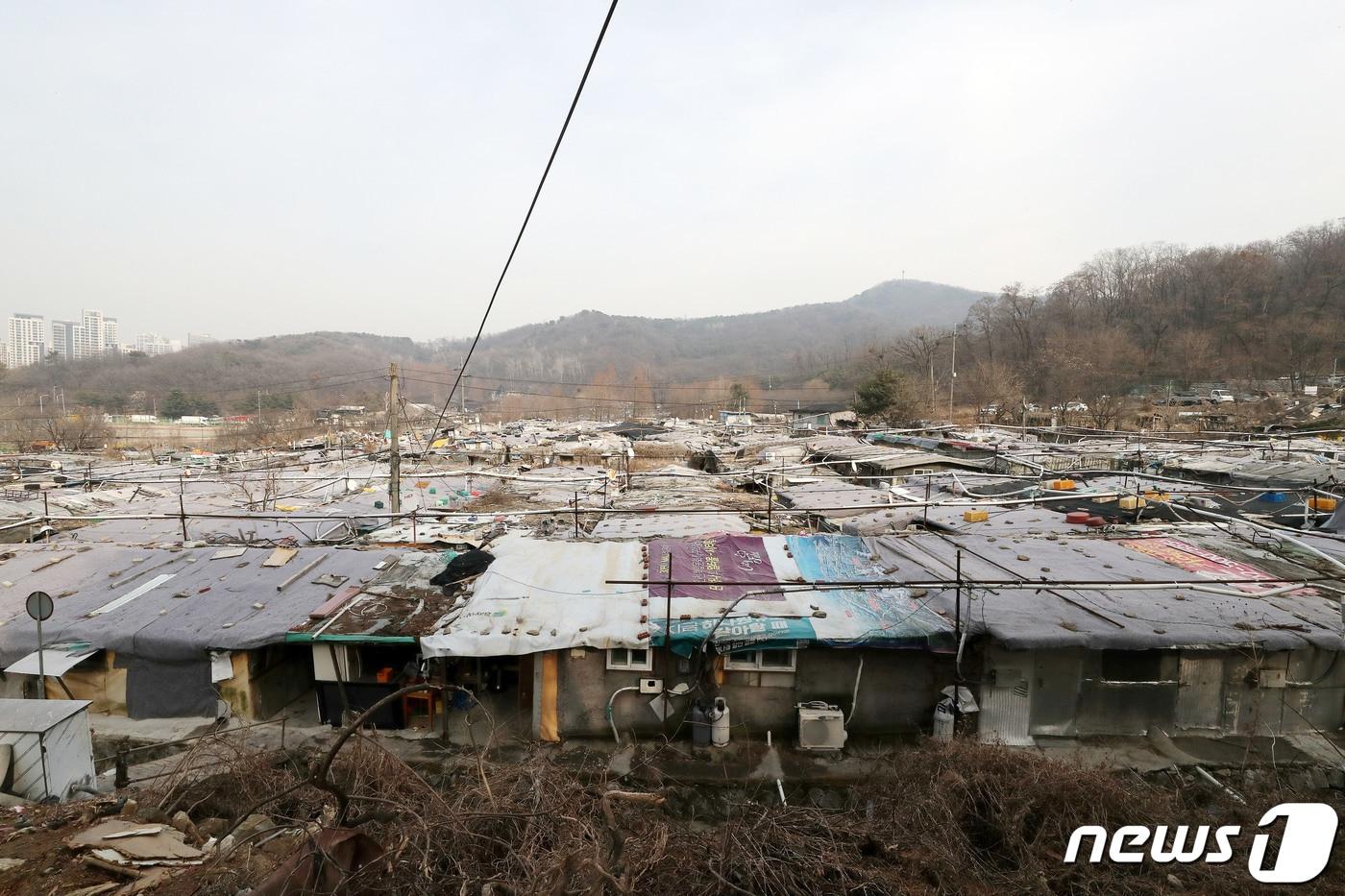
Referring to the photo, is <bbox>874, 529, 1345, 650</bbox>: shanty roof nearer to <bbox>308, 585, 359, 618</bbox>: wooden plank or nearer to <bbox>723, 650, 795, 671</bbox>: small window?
<bbox>723, 650, 795, 671</bbox>: small window

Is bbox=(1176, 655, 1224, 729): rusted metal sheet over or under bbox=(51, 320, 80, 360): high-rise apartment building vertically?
under

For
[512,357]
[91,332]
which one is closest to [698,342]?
[512,357]

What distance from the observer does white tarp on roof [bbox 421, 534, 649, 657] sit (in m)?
7.62

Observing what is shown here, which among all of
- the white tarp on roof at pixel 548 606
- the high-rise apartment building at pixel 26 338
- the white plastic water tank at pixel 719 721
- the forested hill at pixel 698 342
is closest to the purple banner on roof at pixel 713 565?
the white tarp on roof at pixel 548 606

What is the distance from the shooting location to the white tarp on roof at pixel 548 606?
7625 millimetres

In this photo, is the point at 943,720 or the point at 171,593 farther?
the point at 171,593

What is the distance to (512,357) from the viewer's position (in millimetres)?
139250

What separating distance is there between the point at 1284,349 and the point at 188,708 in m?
68.5

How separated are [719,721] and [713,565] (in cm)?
229

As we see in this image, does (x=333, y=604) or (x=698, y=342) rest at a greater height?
(x=698, y=342)

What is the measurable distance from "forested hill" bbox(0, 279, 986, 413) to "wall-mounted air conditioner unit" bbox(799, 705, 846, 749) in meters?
65.1

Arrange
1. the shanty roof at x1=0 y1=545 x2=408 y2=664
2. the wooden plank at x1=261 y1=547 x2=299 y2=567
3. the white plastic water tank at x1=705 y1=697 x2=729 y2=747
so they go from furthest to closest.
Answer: the wooden plank at x1=261 y1=547 x2=299 y2=567 → the shanty roof at x1=0 y1=545 x2=408 y2=664 → the white plastic water tank at x1=705 y1=697 x2=729 y2=747

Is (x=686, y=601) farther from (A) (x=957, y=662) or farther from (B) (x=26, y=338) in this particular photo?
(B) (x=26, y=338)

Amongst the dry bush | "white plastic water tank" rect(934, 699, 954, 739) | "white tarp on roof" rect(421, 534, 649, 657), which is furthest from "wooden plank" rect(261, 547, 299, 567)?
"white plastic water tank" rect(934, 699, 954, 739)
